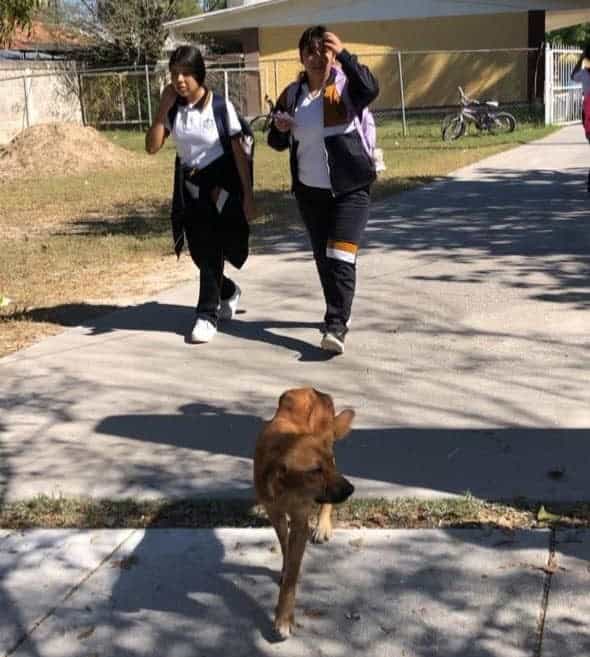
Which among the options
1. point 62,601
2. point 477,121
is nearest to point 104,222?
point 62,601

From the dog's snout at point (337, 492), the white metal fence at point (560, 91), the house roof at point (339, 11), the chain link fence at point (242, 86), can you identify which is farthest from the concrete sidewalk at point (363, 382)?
the house roof at point (339, 11)

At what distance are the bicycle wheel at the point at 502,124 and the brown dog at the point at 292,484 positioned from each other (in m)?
20.4

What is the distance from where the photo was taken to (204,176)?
20.4 ft

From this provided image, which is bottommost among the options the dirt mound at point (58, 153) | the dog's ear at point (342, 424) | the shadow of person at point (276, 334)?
the shadow of person at point (276, 334)

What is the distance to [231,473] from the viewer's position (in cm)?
423

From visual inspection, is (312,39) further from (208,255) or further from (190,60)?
(208,255)

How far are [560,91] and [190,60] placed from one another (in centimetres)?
2155

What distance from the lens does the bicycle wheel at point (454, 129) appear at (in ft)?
71.8

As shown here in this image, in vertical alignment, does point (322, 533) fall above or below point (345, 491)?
below

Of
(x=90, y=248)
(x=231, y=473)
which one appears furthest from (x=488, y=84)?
(x=231, y=473)

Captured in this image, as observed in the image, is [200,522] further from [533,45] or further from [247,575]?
[533,45]

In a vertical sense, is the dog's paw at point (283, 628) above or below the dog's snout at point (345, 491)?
below

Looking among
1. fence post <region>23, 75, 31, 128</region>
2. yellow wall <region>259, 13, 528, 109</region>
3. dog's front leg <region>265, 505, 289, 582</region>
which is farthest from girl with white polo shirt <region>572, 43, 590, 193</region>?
yellow wall <region>259, 13, 528, 109</region>

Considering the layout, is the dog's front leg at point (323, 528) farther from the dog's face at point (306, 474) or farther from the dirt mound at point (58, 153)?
the dirt mound at point (58, 153)
